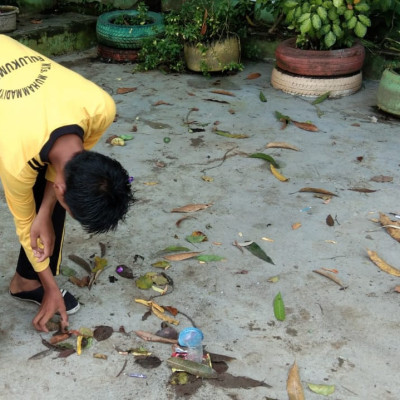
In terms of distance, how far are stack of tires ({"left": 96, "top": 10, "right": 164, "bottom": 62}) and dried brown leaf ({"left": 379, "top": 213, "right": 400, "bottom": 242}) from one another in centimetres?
317

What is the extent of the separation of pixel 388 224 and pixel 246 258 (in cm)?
79

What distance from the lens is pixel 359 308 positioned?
8.75ft

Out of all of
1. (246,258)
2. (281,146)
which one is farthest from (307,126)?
(246,258)

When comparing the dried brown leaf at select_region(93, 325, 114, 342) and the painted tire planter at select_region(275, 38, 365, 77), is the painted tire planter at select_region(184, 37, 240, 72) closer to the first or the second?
the painted tire planter at select_region(275, 38, 365, 77)

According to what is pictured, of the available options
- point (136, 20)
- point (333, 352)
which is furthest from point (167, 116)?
point (333, 352)

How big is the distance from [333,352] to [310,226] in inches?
37.4

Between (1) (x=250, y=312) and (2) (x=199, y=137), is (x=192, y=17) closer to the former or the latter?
(2) (x=199, y=137)

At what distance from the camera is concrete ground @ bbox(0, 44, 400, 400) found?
233cm

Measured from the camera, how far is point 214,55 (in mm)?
5398

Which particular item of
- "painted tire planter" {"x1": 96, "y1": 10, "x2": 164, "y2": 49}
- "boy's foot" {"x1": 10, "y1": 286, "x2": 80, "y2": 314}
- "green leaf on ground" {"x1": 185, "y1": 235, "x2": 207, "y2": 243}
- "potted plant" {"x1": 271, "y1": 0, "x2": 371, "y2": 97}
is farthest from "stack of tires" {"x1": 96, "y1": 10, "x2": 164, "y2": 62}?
"boy's foot" {"x1": 10, "y1": 286, "x2": 80, "y2": 314}

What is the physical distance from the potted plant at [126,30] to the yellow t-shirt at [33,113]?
3635mm

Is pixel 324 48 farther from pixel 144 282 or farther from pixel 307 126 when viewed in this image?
pixel 144 282

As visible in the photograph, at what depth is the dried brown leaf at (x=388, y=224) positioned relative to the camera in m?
3.15

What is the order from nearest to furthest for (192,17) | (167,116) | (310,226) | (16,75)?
(16,75)
(310,226)
(167,116)
(192,17)
